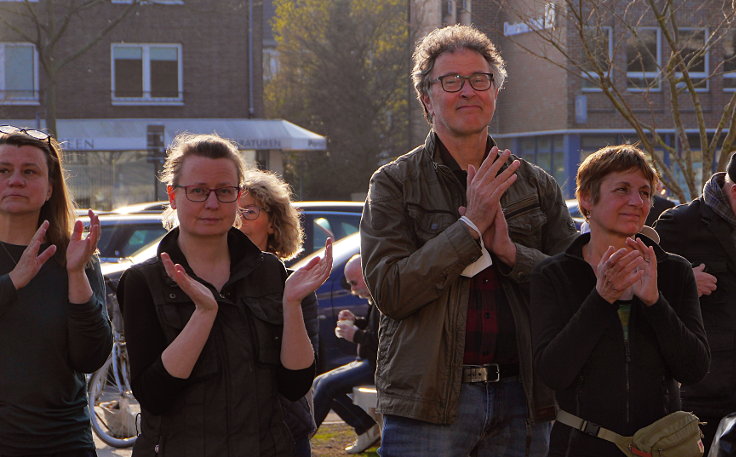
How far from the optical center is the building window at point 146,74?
1479 inches

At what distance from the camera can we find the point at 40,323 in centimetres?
382

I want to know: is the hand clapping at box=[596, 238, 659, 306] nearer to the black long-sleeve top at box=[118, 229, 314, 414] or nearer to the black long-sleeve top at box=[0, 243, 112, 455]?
the black long-sleeve top at box=[118, 229, 314, 414]

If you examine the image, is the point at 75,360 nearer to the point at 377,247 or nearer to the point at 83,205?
the point at 377,247

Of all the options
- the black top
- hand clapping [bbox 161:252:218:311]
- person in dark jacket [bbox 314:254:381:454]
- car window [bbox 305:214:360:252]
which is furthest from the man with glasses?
car window [bbox 305:214:360:252]

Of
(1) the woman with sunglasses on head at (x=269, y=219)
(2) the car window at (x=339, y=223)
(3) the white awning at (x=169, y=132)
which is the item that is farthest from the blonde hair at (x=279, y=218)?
(3) the white awning at (x=169, y=132)

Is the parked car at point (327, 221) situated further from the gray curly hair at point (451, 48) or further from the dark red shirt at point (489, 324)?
the dark red shirt at point (489, 324)

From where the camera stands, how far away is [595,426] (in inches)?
145

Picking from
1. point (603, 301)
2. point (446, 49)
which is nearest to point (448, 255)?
point (603, 301)

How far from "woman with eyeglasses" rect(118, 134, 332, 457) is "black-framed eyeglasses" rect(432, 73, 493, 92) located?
0.84 m

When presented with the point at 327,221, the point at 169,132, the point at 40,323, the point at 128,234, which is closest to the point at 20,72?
the point at 169,132

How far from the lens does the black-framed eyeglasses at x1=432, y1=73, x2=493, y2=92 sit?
13.0 feet

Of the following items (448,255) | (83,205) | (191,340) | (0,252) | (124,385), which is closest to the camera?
(191,340)

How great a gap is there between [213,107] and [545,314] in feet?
116

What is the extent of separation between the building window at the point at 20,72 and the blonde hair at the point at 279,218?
33.0 m
